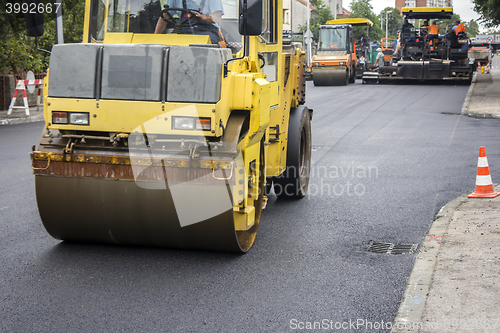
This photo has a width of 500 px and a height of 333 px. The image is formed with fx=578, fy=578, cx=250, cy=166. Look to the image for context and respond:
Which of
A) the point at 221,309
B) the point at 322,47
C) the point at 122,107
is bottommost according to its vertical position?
the point at 221,309

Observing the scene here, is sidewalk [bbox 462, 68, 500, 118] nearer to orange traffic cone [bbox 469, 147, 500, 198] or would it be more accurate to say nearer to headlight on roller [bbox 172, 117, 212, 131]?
orange traffic cone [bbox 469, 147, 500, 198]

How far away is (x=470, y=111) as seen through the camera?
1719 cm

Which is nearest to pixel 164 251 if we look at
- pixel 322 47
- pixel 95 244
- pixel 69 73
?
pixel 95 244

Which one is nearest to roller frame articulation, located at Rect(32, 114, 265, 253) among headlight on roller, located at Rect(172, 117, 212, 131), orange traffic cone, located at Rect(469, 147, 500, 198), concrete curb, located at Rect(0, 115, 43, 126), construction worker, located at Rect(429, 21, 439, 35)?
headlight on roller, located at Rect(172, 117, 212, 131)

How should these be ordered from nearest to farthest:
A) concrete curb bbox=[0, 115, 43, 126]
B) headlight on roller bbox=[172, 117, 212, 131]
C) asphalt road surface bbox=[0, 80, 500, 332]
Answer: asphalt road surface bbox=[0, 80, 500, 332] → headlight on roller bbox=[172, 117, 212, 131] → concrete curb bbox=[0, 115, 43, 126]

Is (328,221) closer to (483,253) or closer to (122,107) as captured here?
(483,253)

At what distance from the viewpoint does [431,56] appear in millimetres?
29406

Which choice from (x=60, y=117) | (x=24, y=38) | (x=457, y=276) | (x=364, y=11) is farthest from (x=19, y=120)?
(x=364, y=11)

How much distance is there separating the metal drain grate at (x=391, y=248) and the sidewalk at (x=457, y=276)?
0.13 meters

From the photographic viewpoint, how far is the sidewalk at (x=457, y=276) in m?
3.68

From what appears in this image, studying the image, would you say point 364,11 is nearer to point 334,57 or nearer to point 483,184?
point 334,57

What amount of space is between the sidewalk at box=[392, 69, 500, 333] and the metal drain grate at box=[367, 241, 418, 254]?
0.41ft

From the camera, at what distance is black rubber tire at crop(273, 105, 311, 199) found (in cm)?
686

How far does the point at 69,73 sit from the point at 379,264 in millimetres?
2969
